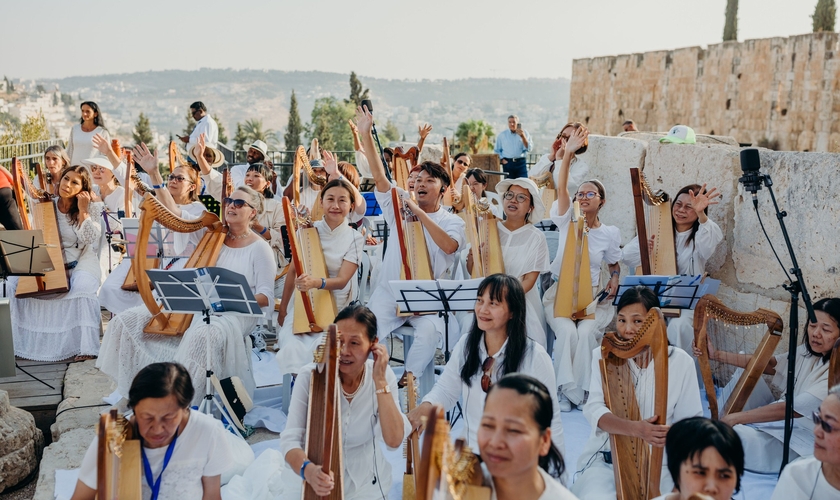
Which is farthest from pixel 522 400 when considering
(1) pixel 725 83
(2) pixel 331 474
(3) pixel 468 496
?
(1) pixel 725 83

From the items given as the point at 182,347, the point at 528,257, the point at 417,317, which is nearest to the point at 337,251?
the point at 417,317

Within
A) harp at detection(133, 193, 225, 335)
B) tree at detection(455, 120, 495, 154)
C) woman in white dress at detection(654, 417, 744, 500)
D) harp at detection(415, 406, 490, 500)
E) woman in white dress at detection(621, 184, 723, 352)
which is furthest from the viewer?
tree at detection(455, 120, 495, 154)

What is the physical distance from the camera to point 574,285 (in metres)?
5.43

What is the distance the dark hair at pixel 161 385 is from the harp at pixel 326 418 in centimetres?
49

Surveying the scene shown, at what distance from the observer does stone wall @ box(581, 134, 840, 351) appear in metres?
5.07

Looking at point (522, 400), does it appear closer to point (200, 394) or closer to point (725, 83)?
point (200, 394)

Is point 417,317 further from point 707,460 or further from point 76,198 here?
point 76,198

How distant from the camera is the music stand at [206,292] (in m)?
4.50

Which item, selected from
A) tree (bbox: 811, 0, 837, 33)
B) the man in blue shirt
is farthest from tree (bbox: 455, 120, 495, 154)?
the man in blue shirt

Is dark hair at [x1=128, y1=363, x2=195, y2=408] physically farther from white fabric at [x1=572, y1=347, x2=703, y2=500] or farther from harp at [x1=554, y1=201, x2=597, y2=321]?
harp at [x1=554, y1=201, x2=597, y2=321]

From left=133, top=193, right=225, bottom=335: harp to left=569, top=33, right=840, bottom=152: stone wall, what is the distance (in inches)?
671

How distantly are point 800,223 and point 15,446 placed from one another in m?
5.11

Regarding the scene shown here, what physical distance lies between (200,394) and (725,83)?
2034 centimetres

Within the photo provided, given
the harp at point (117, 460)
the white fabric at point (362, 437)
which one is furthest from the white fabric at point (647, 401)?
the harp at point (117, 460)
